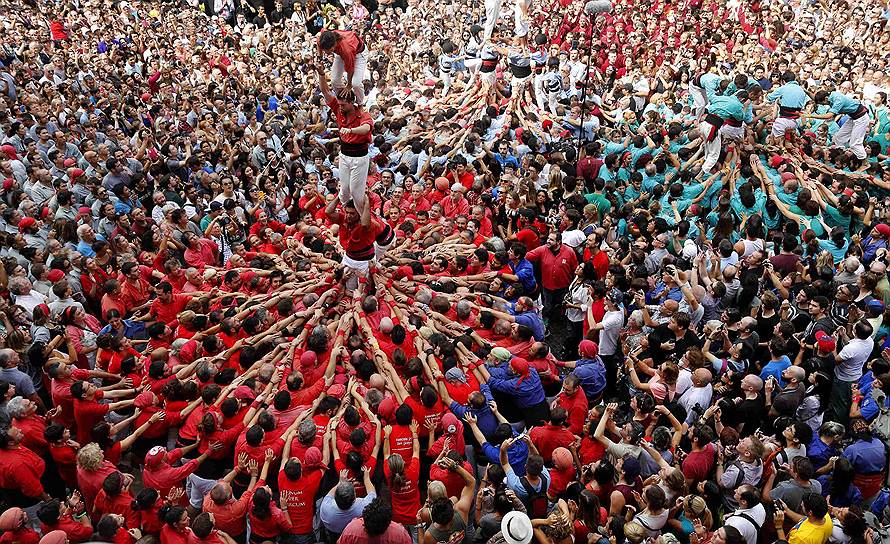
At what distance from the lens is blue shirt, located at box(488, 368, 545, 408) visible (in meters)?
7.61

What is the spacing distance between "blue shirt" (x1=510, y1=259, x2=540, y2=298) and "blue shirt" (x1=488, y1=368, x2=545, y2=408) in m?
2.49

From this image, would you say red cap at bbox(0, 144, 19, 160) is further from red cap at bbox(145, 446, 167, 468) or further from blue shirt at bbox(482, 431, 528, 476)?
blue shirt at bbox(482, 431, 528, 476)

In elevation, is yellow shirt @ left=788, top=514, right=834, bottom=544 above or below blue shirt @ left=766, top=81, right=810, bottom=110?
below

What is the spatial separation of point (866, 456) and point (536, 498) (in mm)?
2971

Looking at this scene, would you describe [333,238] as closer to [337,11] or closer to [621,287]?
[621,287]

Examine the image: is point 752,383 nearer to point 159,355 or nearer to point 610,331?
point 610,331

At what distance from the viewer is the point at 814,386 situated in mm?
7566

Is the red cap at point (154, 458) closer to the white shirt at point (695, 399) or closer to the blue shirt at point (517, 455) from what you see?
the blue shirt at point (517, 455)

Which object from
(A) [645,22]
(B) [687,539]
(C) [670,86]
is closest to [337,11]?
(A) [645,22]

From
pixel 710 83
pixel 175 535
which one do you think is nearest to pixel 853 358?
pixel 710 83

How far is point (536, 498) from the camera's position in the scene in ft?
20.5

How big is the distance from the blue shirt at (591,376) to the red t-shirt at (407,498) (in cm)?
215

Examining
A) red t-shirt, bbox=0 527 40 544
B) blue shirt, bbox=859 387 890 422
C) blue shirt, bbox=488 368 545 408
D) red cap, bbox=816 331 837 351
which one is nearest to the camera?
red t-shirt, bbox=0 527 40 544

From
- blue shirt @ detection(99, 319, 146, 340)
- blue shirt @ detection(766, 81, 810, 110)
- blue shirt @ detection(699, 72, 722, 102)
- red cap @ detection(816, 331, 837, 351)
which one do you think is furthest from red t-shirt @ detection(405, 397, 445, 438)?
blue shirt @ detection(766, 81, 810, 110)
